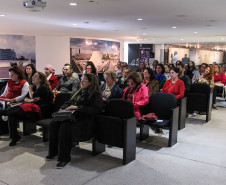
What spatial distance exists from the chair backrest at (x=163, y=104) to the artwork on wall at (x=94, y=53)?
37.9 feet

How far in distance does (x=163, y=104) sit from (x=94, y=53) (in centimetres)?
1263

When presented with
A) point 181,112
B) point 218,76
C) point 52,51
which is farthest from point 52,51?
point 181,112

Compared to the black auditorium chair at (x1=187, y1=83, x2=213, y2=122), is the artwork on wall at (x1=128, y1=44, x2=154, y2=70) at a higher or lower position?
higher

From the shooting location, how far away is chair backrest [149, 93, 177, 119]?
4.42 meters

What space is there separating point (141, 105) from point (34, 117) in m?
1.90

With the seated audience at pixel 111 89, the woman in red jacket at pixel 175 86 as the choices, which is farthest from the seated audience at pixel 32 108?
the woman in red jacket at pixel 175 86

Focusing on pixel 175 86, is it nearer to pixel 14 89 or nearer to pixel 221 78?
pixel 14 89

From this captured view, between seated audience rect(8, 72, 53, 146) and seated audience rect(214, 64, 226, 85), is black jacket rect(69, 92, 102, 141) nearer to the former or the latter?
seated audience rect(8, 72, 53, 146)

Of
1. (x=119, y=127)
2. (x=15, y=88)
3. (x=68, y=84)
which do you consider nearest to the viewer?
(x=119, y=127)

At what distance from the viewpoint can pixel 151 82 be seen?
5.60m

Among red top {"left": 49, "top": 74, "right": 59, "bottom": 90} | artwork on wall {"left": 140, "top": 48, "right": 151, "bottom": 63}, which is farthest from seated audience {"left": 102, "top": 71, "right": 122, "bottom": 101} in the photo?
artwork on wall {"left": 140, "top": 48, "right": 151, "bottom": 63}

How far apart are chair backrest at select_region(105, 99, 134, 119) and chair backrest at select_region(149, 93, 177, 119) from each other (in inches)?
44.8

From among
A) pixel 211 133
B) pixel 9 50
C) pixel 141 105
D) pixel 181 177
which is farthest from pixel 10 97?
pixel 9 50

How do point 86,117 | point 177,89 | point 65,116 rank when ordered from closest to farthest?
point 65,116, point 86,117, point 177,89
